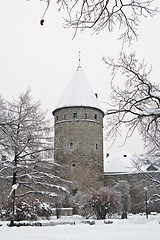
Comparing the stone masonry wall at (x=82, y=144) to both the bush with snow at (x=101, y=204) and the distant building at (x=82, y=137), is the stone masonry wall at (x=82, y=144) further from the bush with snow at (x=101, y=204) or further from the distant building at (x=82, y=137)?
the bush with snow at (x=101, y=204)

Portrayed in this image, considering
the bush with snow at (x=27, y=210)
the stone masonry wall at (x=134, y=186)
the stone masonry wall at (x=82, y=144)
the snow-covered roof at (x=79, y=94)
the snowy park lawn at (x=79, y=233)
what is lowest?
the snowy park lawn at (x=79, y=233)

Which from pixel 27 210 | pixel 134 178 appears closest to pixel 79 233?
pixel 27 210

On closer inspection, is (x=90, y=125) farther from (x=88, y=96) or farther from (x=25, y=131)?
(x=25, y=131)

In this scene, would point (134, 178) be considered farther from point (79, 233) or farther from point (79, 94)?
point (79, 233)

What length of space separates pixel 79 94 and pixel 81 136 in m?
4.30

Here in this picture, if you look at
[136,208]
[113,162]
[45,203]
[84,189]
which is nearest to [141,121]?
[45,203]

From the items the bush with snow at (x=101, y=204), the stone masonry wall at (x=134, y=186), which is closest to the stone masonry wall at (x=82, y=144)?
the stone masonry wall at (x=134, y=186)

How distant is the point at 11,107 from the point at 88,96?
54.8 feet

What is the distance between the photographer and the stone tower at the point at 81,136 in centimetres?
3300

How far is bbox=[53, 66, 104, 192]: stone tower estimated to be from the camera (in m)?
33.0

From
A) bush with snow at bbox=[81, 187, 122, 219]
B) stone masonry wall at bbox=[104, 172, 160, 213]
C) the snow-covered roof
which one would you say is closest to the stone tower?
the snow-covered roof

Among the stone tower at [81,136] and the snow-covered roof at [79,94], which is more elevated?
the snow-covered roof at [79,94]

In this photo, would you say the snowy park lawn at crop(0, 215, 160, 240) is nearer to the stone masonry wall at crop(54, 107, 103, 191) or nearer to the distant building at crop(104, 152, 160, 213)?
the stone masonry wall at crop(54, 107, 103, 191)

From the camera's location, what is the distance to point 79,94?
115ft
